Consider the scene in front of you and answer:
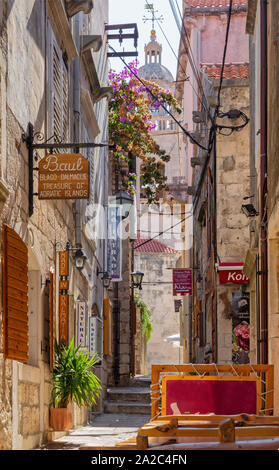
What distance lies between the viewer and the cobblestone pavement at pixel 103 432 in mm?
11906

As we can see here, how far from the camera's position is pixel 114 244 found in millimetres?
24562

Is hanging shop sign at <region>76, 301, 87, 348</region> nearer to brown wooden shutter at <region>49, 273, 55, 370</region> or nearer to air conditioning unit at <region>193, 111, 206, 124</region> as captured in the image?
brown wooden shutter at <region>49, 273, 55, 370</region>

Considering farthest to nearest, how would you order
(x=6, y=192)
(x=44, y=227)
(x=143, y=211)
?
(x=143, y=211), (x=44, y=227), (x=6, y=192)

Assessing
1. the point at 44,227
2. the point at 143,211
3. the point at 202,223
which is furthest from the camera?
the point at 143,211

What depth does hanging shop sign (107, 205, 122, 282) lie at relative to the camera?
79.2ft

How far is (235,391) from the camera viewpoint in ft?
25.3

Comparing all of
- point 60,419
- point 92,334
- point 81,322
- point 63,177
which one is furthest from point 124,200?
point 63,177

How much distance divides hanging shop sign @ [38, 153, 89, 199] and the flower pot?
3215mm

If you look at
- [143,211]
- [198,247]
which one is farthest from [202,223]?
[143,211]

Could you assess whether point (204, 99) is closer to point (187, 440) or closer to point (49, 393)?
point (49, 393)

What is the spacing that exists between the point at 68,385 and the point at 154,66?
9454 centimetres

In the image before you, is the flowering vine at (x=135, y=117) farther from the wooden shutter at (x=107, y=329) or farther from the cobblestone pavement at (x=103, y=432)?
the cobblestone pavement at (x=103, y=432)

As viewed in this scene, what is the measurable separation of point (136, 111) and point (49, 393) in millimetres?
14652

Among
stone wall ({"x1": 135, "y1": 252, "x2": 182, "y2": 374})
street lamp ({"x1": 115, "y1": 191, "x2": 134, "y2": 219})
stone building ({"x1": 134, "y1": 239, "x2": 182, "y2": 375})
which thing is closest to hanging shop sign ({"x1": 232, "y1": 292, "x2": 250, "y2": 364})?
street lamp ({"x1": 115, "y1": 191, "x2": 134, "y2": 219})
